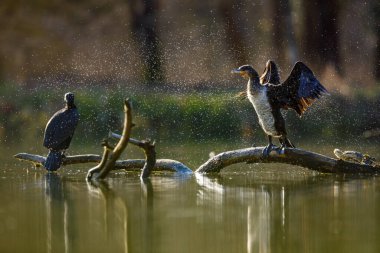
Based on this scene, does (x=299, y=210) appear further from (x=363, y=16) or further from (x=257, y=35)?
(x=257, y=35)

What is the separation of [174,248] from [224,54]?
23.5 meters

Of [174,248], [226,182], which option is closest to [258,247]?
[174,248]

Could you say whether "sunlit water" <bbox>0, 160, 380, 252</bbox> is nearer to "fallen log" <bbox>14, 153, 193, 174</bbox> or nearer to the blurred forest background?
"fallen log" <bbox>14, 153, 193, 174</bbox>

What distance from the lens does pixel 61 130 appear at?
12766mm

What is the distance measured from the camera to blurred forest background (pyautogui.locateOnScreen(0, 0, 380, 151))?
67.8ft

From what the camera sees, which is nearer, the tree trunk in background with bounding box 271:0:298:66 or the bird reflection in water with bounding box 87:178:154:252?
the bird reflection in water with bounding box 87:178:154:252

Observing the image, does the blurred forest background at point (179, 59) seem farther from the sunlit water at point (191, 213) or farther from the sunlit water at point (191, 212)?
the sunlit water at point (191, 213)

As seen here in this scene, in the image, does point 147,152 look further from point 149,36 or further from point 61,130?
point 149,36

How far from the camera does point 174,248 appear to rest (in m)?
7.66

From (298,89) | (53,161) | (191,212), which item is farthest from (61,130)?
(191,212)

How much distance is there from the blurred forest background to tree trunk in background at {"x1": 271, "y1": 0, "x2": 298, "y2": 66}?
0.03 metres

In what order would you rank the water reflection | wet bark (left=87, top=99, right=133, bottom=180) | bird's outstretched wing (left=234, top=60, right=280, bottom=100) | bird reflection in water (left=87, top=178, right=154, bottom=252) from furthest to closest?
bird's outstretched wing (left=234, top=60, right=280, bottom=100) < wet bark (left=87, top=99, right=133, bottom=180) < the water reflection < bird reflection in water (left=87, top=178, right=154, bottom=252)

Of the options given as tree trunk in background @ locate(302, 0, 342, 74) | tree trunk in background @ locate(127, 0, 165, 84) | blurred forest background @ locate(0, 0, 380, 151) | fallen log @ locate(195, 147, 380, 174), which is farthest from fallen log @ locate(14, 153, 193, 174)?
tree trunk in background @ locate(127, 0, 165, 84)

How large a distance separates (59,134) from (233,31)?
15539 millimetres
